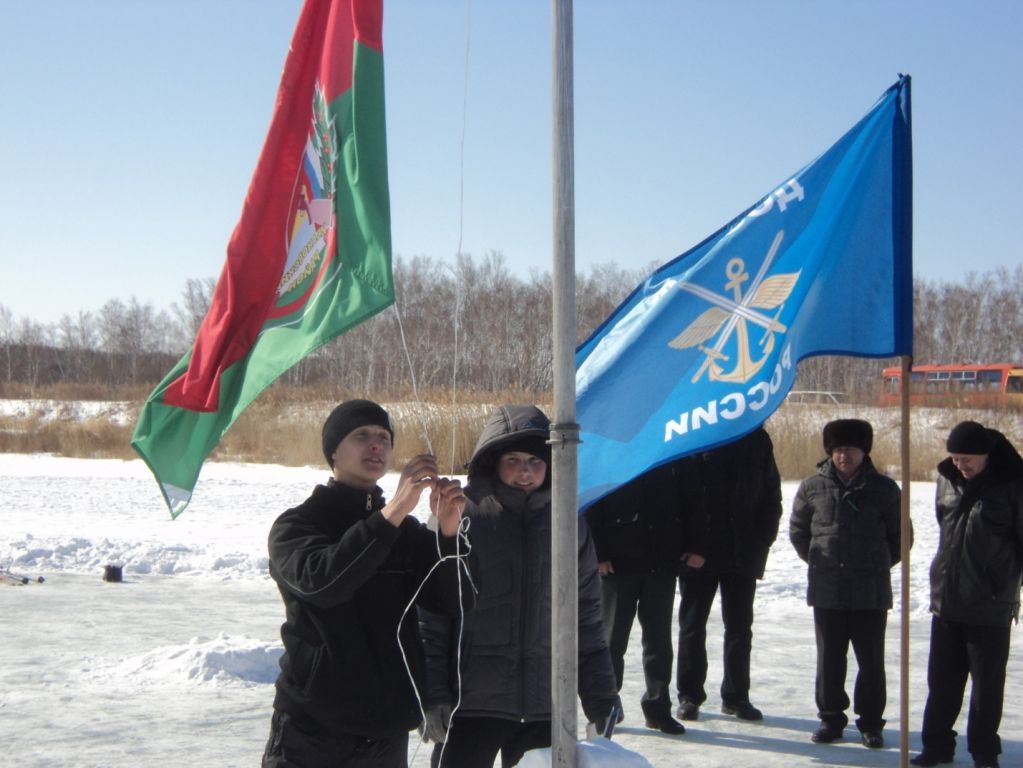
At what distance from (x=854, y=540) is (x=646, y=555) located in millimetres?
1100

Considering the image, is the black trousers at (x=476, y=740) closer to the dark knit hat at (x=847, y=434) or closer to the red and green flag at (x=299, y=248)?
the red and green flag at (x=299, y=248)

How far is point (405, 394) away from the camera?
85.1 ft

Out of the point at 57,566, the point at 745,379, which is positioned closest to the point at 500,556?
the point at 745,379

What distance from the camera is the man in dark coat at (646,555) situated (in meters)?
6.41

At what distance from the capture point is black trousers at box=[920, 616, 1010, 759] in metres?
5.59

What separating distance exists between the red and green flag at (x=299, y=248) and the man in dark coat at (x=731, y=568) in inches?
139

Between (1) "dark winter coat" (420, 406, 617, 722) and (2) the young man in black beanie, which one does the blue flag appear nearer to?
(1) "dark winter coat" (420, 406, 617, 722)

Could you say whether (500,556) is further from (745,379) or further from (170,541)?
(170,541)

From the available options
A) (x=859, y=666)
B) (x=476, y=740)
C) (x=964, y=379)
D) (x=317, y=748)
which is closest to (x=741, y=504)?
(x=859, y=666)

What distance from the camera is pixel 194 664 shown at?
7086 millimetres

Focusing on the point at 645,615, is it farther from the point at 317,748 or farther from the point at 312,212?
Answer: the point at 312,212

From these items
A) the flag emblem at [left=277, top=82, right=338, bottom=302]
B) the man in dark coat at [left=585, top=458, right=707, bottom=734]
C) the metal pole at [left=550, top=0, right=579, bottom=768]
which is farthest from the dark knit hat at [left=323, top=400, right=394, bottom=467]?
the man in dark coat at [left=585, top=458, right=707, bottom=734]

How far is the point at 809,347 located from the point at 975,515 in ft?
6.50

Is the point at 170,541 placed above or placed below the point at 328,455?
below
